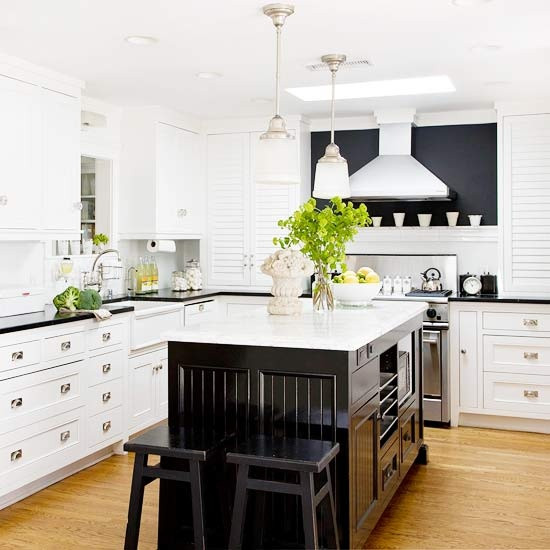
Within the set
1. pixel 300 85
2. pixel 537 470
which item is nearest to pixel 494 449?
pixel 537 470

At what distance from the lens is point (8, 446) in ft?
11.8

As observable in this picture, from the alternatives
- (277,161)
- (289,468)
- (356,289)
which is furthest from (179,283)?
(289,468)

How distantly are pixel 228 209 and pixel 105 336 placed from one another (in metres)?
2.23

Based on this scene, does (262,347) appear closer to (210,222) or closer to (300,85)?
(300,85)

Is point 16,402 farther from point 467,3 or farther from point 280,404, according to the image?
point 467,3

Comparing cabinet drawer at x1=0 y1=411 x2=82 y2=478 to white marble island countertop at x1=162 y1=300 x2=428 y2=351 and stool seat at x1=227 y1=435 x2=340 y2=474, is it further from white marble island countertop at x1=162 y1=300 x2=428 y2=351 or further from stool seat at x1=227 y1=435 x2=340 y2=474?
stool seat at x1=227 y1=435 x2=340 y2=474

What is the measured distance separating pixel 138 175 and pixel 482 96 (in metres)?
Result: 2.71

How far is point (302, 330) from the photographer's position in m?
3.04

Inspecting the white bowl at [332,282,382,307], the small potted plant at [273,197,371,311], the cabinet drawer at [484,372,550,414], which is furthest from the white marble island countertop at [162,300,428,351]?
the cabinet drawer at [484,372,550,414]

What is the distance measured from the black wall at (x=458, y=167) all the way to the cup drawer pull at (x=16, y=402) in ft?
11.7

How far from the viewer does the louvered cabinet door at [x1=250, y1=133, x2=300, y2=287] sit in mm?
6121

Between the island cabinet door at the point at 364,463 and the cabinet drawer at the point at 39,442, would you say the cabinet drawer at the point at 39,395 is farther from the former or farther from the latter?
the island cabinet door at the point at 364,463

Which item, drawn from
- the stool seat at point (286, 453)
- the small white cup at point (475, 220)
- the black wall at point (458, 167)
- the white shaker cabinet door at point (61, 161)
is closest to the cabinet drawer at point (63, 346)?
the white shaker cabinet door at point (61, 161)

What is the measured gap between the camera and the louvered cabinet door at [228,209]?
20.4ft
